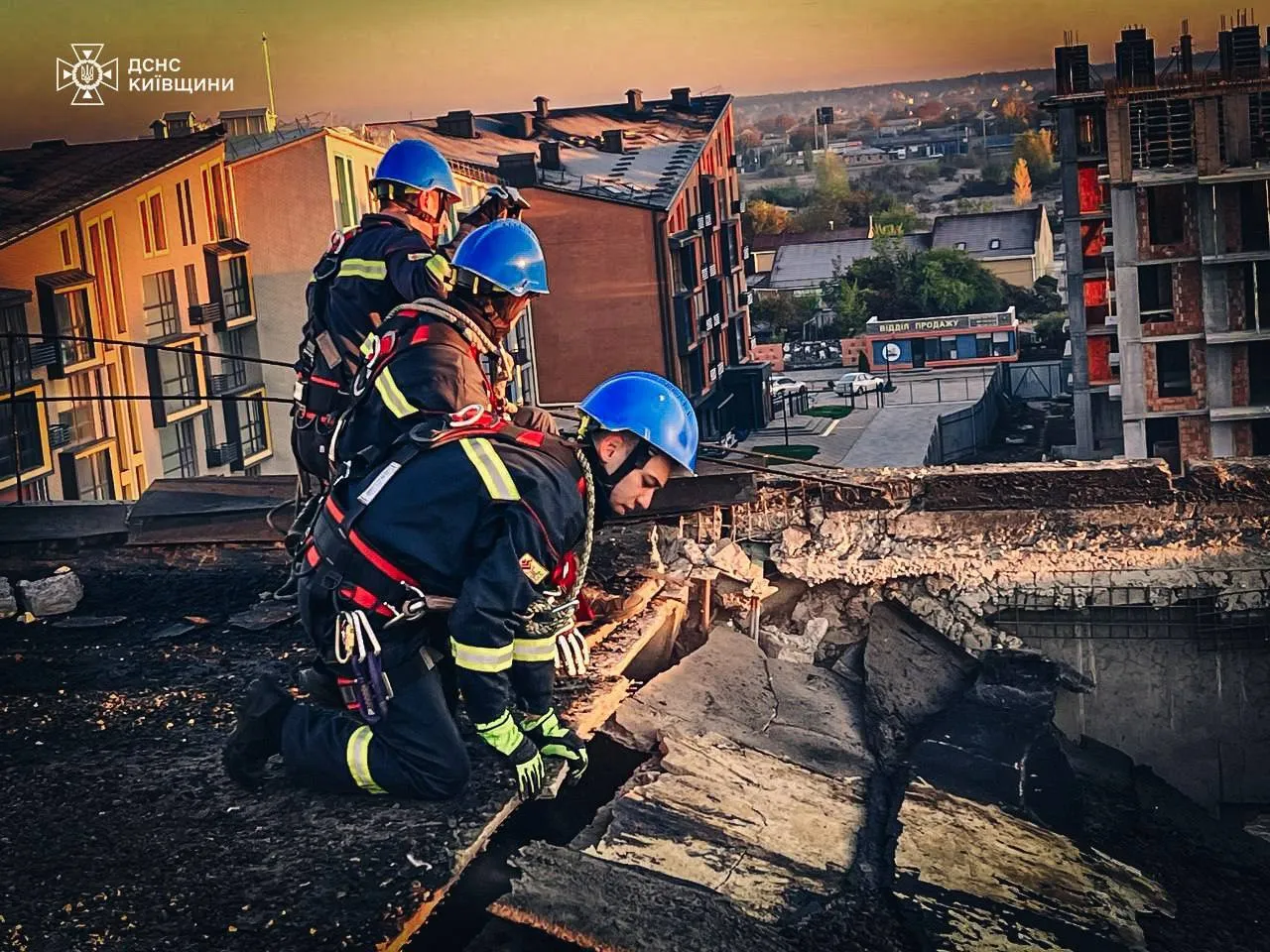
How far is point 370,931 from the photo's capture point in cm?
400

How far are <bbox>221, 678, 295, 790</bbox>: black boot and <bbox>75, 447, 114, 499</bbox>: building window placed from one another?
18.9m

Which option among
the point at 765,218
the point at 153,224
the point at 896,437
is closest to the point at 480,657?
the point at 153,224

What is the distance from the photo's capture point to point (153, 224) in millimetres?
24578

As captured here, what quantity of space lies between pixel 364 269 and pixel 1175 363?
27.7 m

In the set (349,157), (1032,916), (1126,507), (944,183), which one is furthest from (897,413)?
(944,183)

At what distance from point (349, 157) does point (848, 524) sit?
64.2 feet

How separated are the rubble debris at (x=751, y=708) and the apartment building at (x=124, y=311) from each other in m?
14.7

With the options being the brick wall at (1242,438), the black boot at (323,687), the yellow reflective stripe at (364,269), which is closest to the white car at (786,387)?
the brick wall at (1242,438)

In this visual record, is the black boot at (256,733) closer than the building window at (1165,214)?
Yes

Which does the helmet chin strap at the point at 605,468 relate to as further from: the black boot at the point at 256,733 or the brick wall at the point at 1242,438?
the brick wall at the point at 1242,438

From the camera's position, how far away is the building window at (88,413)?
22.6 metres

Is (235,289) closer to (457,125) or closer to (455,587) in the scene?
(457,125)

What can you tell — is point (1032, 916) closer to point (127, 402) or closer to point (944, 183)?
point (127, 402)

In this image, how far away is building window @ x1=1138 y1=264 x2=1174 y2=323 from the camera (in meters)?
30.8
